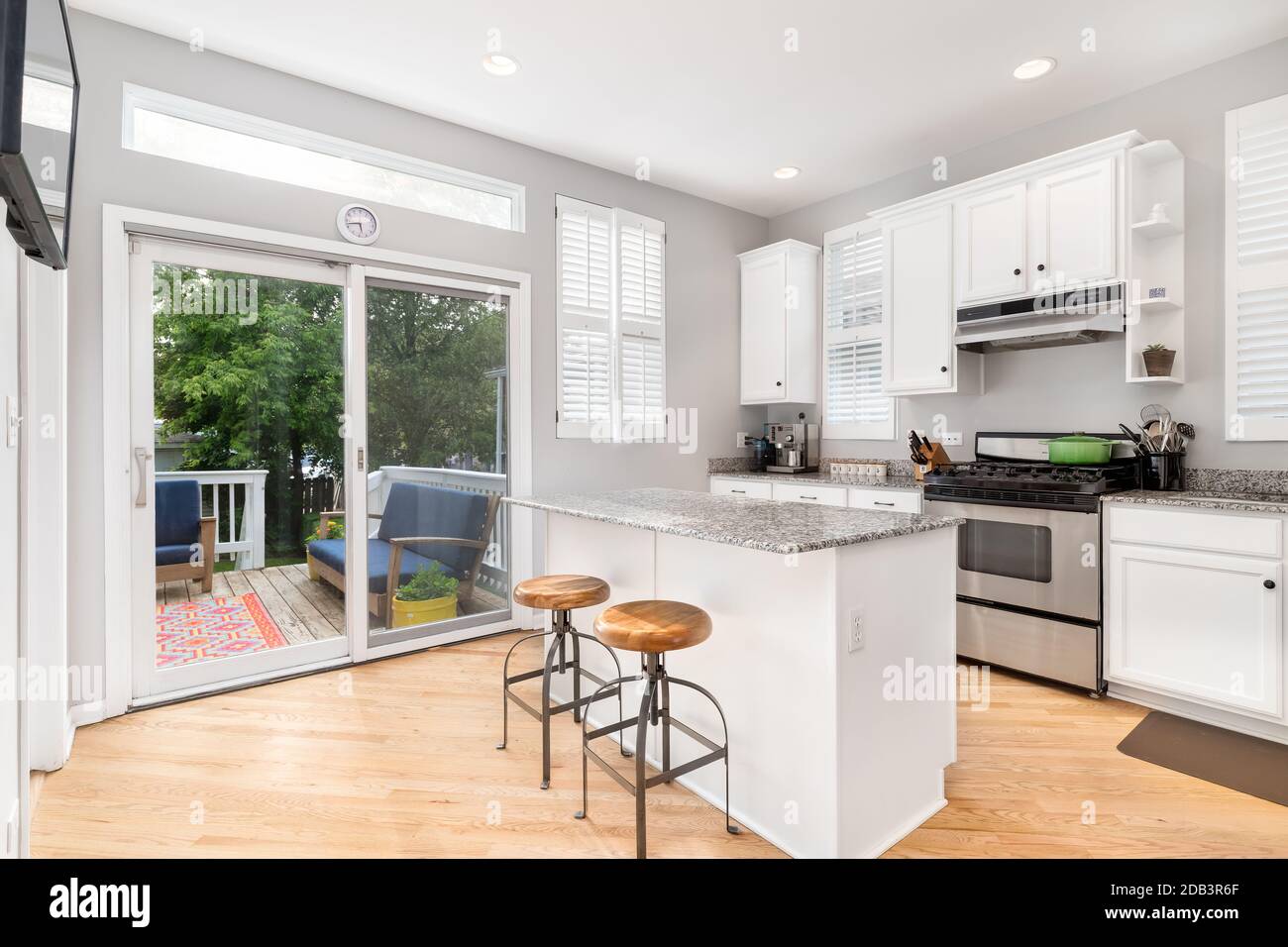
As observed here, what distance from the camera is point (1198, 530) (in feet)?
8.72

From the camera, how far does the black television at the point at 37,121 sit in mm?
991

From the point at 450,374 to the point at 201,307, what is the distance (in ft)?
3.96

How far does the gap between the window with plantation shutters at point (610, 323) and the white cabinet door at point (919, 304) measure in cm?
151

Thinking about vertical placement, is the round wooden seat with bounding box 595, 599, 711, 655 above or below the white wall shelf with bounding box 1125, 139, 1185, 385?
below

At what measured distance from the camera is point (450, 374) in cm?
372

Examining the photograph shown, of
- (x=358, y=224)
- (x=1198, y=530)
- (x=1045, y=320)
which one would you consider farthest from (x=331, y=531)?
(x=1198, y=530)

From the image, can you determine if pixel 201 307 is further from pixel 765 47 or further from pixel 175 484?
pixel 765 47

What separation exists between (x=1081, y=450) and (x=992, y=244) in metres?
1.19

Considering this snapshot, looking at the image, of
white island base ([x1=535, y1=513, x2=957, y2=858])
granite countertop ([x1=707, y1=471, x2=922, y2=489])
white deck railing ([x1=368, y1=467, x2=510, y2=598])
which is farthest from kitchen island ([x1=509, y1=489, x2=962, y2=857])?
granite countertop ([x1=707, y1=471, x2=922, y2=489])

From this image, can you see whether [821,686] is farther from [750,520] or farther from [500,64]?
[500,64]

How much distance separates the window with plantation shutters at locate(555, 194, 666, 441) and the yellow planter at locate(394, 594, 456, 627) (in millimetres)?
1230

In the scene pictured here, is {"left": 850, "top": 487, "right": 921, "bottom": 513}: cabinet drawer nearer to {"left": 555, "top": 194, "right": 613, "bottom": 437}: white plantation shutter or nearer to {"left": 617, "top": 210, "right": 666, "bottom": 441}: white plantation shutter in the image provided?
{"left": 617, "top": 210, "right": 666, "bottom": 441}: white plantation shutter

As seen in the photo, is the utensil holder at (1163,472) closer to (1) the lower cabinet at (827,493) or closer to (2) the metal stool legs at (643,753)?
(1) the lower cabinet at (827,493)

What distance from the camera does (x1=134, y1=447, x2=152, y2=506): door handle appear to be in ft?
9.19
